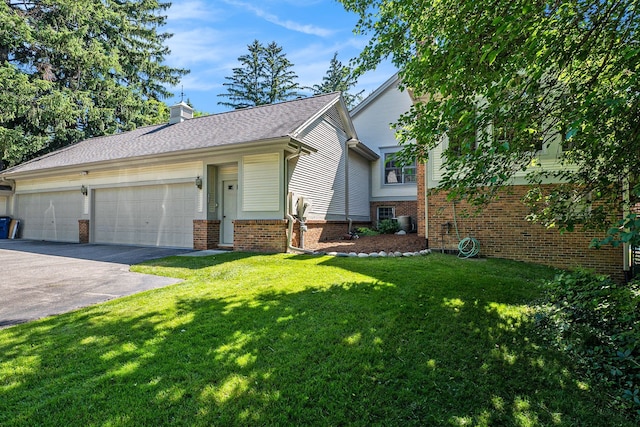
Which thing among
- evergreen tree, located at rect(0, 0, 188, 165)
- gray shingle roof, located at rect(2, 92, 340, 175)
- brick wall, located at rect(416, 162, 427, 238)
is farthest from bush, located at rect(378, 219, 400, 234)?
evergreen tree, located at rect(0, 0, 188, 165)

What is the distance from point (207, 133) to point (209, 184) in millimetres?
2434

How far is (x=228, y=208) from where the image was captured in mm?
10414

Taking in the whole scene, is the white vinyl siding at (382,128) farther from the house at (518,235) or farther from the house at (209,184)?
the house at (518,235)

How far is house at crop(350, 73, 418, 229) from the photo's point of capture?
15758 mm

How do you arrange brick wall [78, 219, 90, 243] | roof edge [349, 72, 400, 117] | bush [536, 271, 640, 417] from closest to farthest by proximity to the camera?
bush [536, 271, 640, 417], brick wall [78, 219, 90, 243], roof edge [349, 72, 400, 117]

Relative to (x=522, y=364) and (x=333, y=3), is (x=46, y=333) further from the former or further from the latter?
(x=333, y=3)

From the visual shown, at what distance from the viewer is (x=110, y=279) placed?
6.12 meters

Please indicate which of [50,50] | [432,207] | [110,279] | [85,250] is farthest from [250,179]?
[50,50]

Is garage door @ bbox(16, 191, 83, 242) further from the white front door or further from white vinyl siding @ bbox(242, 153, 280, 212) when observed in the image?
white vinyl siding @ bbox(242, 153, 280, 212)

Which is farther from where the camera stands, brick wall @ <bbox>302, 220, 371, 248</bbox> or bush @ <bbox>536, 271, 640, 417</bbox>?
brick wall @ <bbox>302, 220, 371, 248</bbox>

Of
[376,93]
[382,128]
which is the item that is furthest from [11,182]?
[376,93]

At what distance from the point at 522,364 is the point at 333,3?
7691mm

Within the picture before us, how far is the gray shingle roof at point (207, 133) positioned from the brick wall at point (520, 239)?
5.18 m

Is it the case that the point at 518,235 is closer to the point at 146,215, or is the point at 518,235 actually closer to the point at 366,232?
the point at 366,232
